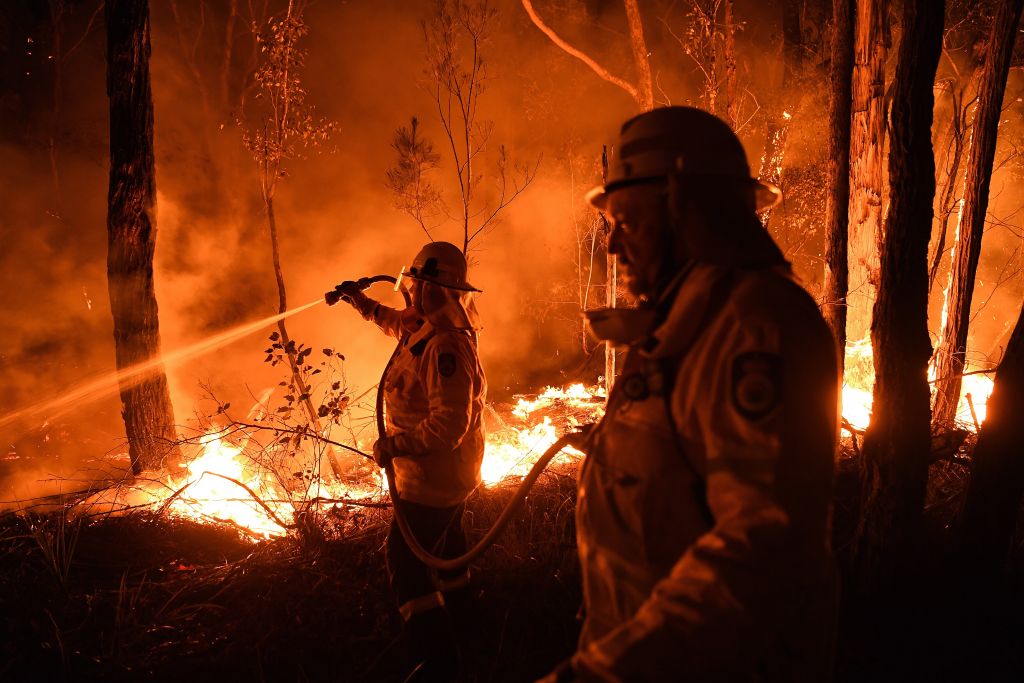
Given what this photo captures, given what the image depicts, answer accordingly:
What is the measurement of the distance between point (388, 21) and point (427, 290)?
22970mm

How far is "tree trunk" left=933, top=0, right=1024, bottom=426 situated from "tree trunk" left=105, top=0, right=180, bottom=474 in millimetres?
8990

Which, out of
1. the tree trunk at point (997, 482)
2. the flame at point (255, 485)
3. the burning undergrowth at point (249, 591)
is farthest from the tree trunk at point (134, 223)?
the tree trunk at point (997, 482)

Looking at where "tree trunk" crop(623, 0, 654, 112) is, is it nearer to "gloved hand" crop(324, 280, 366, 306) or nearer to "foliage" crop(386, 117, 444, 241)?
"foliage" crop(386, 117, 444, 241)

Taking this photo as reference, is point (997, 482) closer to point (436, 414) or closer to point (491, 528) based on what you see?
point (491, 528)

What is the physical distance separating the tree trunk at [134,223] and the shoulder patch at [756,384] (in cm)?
683

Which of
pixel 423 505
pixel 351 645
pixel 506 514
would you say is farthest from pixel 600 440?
pixel 351 645

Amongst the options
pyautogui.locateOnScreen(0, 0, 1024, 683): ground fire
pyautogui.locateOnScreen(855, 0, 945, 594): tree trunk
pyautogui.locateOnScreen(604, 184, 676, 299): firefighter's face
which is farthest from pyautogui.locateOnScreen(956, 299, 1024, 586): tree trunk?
pyautogui.locateOnScreen(604, 184, 676, 299): firefighter's face

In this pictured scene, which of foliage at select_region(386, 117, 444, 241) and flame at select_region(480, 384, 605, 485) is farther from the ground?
foliage at select_region(386, 117, 444, 241)

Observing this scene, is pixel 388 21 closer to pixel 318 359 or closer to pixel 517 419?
pixel 318 359

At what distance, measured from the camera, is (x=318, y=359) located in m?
17.9

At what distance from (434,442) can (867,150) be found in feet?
29.8

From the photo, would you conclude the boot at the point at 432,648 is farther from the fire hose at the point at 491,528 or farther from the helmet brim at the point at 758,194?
the helmet brim at the point at 758,194

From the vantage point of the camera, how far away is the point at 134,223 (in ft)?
21.7

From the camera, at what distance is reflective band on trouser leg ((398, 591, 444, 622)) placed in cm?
351
